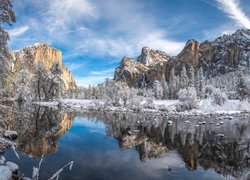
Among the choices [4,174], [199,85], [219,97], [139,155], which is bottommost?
[139,155]

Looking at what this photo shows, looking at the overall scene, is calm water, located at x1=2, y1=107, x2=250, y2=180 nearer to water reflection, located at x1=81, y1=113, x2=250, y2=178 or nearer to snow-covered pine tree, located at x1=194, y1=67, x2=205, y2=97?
water reflection, located at x1=81, y1=113, x2=250, y2=178

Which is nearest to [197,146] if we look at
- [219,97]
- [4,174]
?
[4,174]

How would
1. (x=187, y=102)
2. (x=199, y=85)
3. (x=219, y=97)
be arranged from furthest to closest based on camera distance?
(x=199, y=85) < (x=219, y=97) < (x=187, y=102)

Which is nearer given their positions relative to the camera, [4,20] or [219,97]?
[4,20]

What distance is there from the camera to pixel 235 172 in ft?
50.7

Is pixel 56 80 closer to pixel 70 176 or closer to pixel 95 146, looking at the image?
pixel 95 146

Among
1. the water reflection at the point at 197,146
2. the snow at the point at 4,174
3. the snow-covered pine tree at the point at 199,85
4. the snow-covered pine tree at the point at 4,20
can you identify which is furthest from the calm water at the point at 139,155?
the snow-covered pine tree at the point at 199,85

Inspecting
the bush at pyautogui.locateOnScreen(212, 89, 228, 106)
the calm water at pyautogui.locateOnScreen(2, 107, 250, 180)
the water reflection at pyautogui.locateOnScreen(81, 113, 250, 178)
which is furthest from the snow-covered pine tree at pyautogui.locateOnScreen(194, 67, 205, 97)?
the calm water at pyautogui.locateOnScreen(2, 107, 250, 180)

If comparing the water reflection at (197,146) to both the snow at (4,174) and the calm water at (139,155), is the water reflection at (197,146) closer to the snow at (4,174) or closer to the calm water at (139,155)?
the calm water at (139,155)

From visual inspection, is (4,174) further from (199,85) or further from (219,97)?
(199,85)

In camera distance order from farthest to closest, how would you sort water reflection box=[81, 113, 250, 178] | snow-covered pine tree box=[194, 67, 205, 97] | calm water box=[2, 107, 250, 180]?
1. snow-covered pine tree box=[194, 67, 205, 97]
2. water reflection box=[81, 113, 250, 178]
3. calm water box=[2, 107, 250, 180]

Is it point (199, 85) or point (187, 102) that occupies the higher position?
point (199, 85)

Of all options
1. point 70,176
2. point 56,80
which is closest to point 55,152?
point 70,176

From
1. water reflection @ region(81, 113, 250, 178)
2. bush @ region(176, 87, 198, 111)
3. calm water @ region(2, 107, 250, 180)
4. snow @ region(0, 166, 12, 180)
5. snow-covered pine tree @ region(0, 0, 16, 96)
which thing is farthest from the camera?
bush @ region(176, 87, 198, 111)
